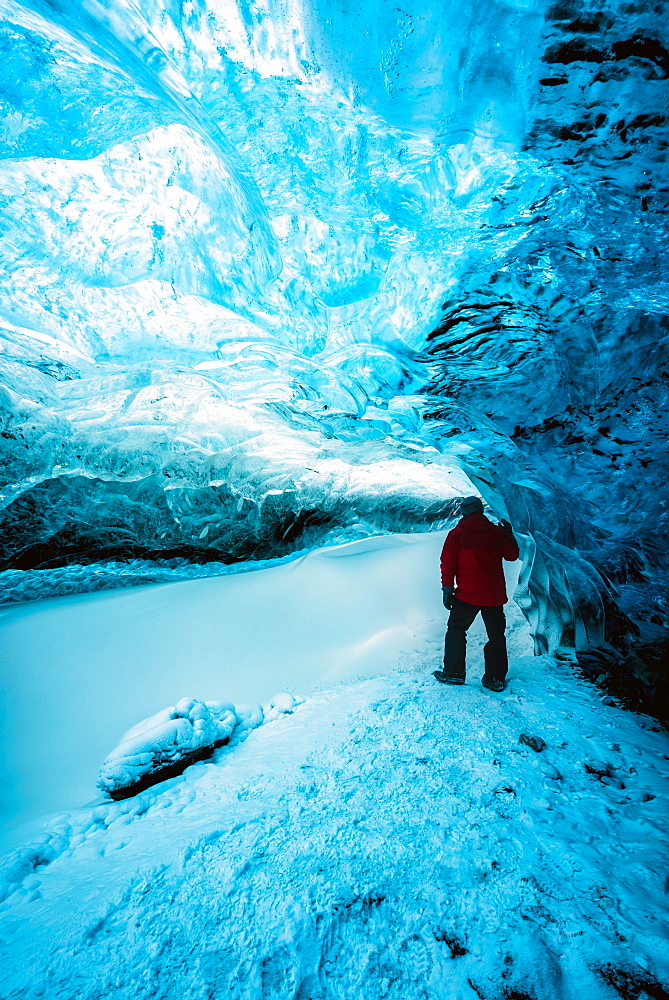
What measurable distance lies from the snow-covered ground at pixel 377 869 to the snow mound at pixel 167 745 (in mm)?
123

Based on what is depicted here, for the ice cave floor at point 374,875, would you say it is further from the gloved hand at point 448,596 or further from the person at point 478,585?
the gloved hand at point 448,596

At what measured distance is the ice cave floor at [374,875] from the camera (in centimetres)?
133

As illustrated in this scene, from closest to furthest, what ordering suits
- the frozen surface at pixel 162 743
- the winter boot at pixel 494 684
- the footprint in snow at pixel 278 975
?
the footprint in snow at pixel 278 975 < the frozen surface at pixel 162 743 < the winter boot at pixel 494 684

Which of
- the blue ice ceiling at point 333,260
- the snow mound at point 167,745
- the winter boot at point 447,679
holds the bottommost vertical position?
the snow mound at point 167,745

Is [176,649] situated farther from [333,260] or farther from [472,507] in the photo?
[333,260]

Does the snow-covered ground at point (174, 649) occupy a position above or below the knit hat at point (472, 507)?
below

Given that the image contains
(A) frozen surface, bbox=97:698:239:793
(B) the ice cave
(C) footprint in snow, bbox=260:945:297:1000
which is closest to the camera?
(C) footprint in snow, bbox=260:945:297:1000

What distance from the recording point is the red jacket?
3.17 metres

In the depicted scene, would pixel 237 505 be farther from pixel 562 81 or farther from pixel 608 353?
pixel 562 81

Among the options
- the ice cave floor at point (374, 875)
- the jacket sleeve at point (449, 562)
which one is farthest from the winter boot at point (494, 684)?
the jacket sleeve at point (449, 562)

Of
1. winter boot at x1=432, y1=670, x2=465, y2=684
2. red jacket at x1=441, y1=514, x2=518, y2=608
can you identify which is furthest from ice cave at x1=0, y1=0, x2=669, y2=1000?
red jacket at x1=441, y1=514, x2=518, y2=608

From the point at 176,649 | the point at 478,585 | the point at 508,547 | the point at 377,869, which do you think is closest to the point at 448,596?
the point at 478,585

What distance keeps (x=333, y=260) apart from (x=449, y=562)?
253 centimetres

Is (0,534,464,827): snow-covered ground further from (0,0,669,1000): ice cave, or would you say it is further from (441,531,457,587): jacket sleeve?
(441,531,457,587): jacket sleeve
